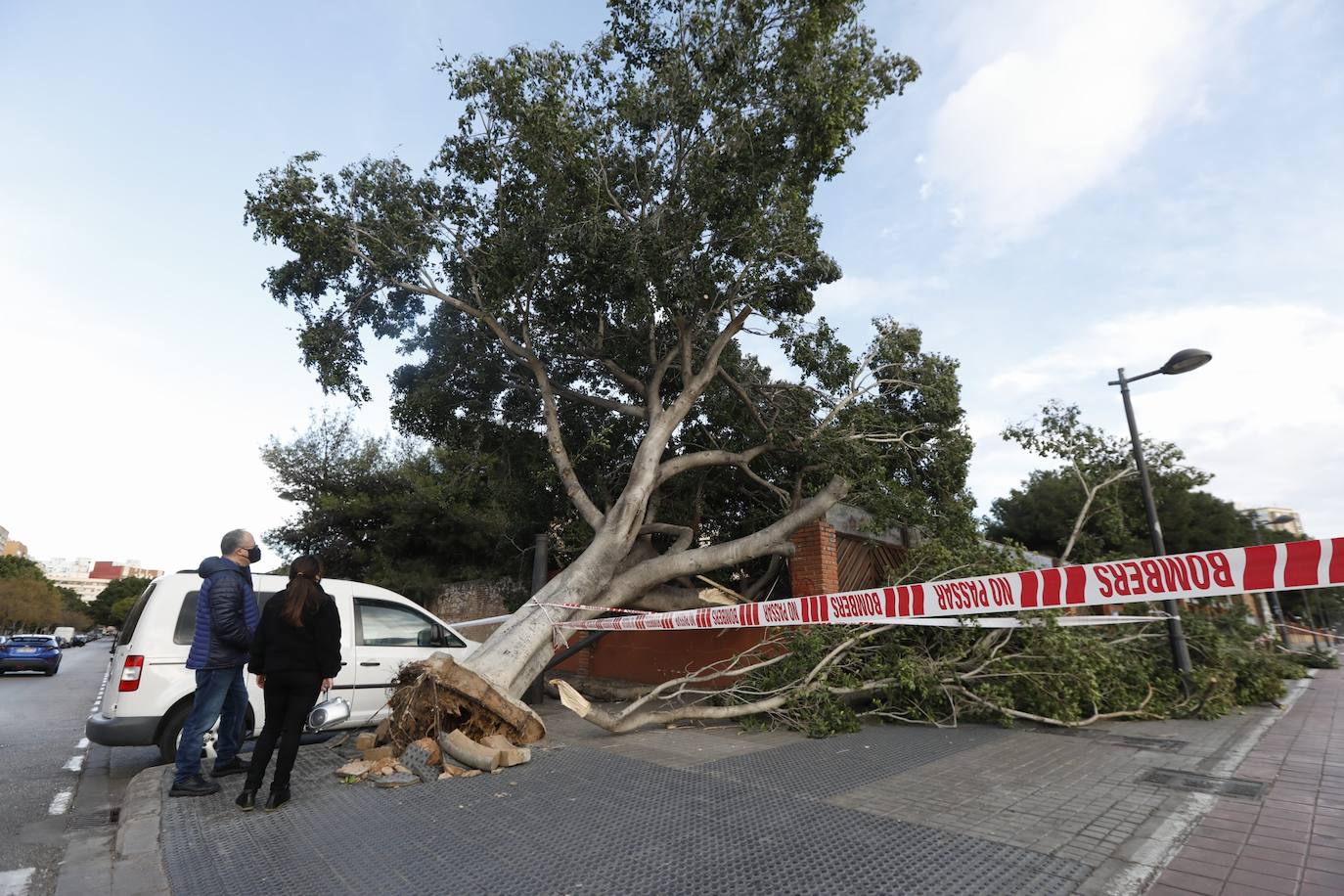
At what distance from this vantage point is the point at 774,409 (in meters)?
11.4

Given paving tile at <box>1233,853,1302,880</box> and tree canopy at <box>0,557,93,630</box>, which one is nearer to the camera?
paving tile at <box>1233,853,1302,880</box>

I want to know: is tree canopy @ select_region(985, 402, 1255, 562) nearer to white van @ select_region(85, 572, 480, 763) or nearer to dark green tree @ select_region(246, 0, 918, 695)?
dark green tree @ select_region(246, 0, 918, 695)

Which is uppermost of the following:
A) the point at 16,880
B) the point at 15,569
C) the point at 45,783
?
the point at 15,569

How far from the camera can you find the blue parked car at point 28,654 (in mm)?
17344

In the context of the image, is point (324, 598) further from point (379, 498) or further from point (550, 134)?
point (379, 498)

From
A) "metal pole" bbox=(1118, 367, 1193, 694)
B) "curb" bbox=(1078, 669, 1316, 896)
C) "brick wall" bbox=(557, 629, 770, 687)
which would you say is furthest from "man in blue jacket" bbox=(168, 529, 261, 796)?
"metal pole" bbox=(1118, 367, 1193, 694)

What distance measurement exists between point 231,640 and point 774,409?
865cm

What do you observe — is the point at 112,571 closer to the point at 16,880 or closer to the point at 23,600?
the point at 23,600

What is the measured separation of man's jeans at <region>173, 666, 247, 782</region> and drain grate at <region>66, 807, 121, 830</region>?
422mm

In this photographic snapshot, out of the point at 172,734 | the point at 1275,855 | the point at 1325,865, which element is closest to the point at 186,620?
the point at 172,734

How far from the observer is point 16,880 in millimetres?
3311

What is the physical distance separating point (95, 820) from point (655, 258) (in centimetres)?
814

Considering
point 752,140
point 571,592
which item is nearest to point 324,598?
point 571,592

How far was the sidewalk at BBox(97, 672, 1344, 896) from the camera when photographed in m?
3.09
